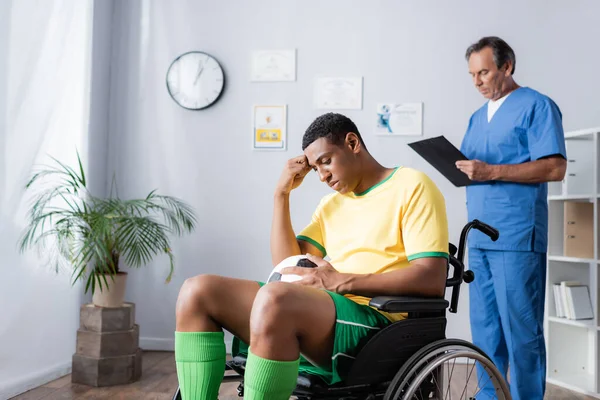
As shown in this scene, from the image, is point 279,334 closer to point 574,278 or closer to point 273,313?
point 273,313

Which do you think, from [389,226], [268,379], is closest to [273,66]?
[389,226]

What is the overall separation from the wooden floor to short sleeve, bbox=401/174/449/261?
4.30 ft

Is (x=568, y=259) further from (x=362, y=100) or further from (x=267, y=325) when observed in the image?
(x=267, y=325)

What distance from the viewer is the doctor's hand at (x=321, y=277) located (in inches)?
51.9

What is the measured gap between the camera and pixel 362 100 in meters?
3.15

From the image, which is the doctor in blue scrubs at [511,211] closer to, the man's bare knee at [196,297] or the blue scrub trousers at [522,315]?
the blue scrub trousers at [522,315]

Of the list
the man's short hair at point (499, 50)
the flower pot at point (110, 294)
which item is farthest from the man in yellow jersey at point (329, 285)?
the flower pot at point (110, 294)

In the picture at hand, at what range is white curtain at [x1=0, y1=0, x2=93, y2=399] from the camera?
229cm

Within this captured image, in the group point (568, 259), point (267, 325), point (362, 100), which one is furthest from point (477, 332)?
point (362, 100)

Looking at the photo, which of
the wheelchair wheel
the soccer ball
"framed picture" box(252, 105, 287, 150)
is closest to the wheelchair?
the wheelchair wheel

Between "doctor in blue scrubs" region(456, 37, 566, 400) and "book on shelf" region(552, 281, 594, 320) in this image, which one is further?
"book on shelf" region(552, 281, 594, 320)

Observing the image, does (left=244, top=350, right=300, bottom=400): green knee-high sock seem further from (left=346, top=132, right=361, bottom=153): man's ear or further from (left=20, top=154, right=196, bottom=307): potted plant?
(left=20, top=154, right=196, bottom=307): potted plant

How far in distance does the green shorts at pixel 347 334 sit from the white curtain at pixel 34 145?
1.55m

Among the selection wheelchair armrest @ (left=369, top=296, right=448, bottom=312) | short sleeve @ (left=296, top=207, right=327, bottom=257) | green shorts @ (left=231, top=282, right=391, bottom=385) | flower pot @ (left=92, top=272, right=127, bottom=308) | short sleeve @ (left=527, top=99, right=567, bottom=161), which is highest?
short sleeve @ (left=527, top=99, right=567, bottom=161)
